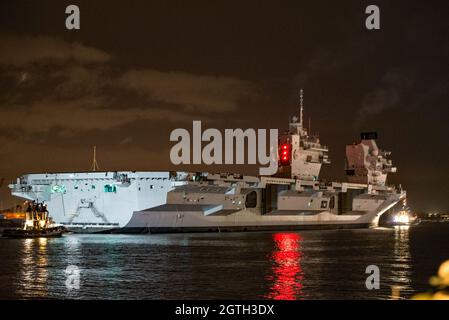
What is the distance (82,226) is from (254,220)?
1440 cm

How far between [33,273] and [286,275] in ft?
29.2

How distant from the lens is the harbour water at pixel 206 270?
61.8 ft

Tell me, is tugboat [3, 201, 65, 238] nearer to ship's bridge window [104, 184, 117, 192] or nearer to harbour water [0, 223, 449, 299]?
ship's bridge window [104, 184, 117, 192]

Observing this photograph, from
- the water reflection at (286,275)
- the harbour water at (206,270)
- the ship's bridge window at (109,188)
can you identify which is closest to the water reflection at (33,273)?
the harbour water at (206,270)

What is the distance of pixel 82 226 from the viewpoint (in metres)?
47.9

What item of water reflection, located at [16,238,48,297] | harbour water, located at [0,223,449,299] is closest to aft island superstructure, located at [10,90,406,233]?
harbour water, located at [0,223,449,299]

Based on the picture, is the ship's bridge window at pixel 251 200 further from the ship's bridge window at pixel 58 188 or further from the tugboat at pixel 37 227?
the tugboat at pixel 37 227

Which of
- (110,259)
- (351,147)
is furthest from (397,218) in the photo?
(110,259)

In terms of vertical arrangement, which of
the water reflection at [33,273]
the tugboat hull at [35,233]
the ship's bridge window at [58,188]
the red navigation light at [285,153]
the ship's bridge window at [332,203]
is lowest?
the tugboat hull at [35,233]

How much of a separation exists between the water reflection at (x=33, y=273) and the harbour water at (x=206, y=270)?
0.10ft

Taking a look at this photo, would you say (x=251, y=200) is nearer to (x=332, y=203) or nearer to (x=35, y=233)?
(x=332, y=203)

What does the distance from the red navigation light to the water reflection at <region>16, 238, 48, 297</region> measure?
32.1 m

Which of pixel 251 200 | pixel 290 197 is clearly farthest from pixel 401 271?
pixel 290 197
